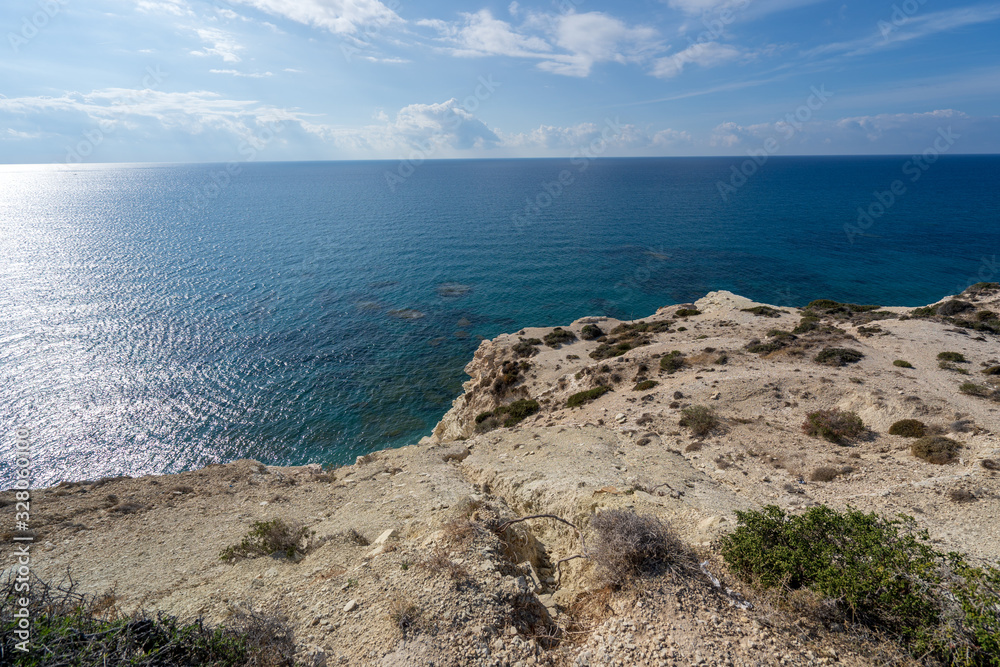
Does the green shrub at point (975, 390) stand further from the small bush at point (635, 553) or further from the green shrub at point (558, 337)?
the green shrub at point (558, 337)

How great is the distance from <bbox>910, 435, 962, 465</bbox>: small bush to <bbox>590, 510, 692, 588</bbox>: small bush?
1718 cm

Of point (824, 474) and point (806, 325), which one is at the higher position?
point (806, 325)

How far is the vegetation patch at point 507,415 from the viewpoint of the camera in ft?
111

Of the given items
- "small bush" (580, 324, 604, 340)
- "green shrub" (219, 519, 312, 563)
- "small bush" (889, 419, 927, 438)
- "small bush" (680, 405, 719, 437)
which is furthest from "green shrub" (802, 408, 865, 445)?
"small bush" (580, 324, 604, 340)

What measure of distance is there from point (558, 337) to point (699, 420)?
26.5 m

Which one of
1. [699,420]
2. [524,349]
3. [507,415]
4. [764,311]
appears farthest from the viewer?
[764,311]

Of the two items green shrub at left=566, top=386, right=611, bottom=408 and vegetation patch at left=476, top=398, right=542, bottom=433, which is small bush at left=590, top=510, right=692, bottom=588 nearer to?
green shrub at left=566, top=386, right=611, bottom=408

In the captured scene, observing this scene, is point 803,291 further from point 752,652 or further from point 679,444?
point 752,652

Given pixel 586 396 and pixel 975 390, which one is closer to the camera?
pixel 975 390

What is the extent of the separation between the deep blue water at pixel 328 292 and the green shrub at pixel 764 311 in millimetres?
14955

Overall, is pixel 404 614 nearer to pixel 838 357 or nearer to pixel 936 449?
pixel 936 449

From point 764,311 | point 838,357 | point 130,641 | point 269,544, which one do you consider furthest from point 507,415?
point 764,311

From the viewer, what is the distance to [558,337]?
49781mm

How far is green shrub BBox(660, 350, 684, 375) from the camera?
33731mm
